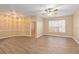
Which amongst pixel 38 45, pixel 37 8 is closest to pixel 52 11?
pixel 37 8

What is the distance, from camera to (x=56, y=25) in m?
2.80

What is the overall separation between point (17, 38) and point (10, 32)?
249 millimetres

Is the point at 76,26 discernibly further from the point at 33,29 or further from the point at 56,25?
the point at 33,29

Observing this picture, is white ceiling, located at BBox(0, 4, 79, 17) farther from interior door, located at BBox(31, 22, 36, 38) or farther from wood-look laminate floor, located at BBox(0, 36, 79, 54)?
wood-look laminate floor, located at BBox(0, 36, 79, 54)

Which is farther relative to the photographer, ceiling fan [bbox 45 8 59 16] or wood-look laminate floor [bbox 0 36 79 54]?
wood-look laminate floor [bbox 0 36 79 54]

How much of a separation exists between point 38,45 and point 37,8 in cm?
97

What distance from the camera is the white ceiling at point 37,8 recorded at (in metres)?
2.31

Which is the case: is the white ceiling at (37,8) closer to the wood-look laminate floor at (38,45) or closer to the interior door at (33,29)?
the interior door at (33,29)

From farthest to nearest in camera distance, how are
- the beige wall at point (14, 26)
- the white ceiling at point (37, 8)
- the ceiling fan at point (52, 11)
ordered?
the beige wall at point (14, 26) < the ceiling fan at point (52, 11) < the white ceiling at point (37, 8)

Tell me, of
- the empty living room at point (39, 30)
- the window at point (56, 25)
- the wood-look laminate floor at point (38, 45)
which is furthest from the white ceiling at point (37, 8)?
the wood-look laminate floor at point (38, 45)

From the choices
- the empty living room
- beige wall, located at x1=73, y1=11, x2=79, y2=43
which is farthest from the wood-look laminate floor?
beige wall, located at x1=73, y1=11, x2=79, y2=43

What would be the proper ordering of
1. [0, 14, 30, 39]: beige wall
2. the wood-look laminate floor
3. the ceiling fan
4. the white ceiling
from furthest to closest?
[0, 14, 30, 39]: beige wall → the wood-look laminate floor → the ceiling fan → the white ceiling

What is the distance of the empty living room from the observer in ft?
8.24

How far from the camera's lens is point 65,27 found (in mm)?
2697
